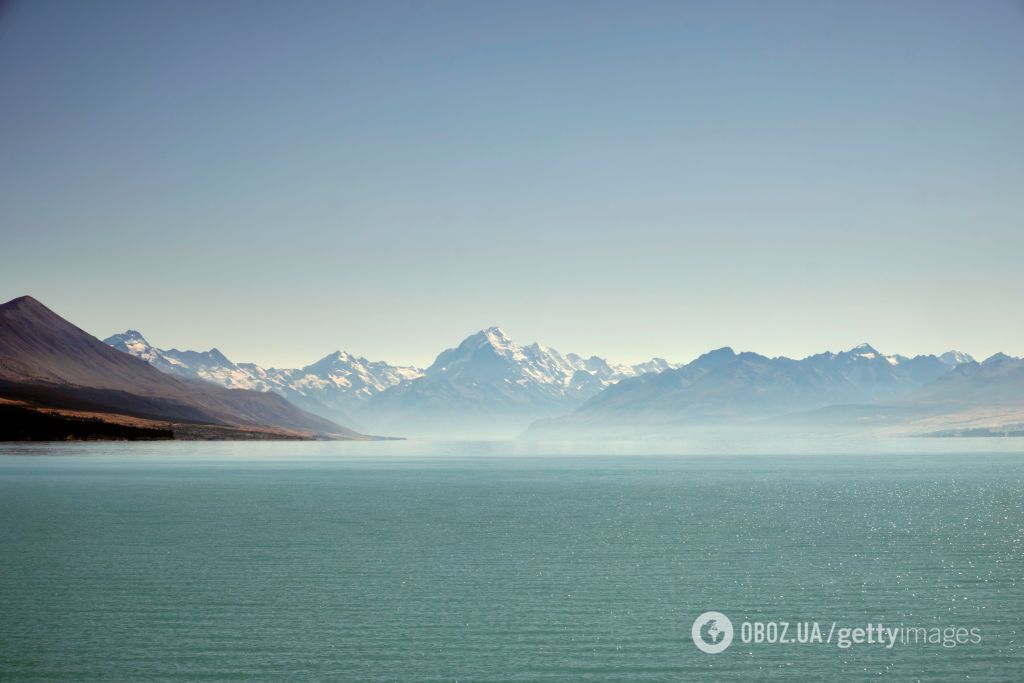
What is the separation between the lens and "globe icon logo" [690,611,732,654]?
4666cm

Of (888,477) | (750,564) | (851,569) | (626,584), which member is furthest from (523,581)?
(888,477)

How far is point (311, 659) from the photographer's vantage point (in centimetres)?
4397

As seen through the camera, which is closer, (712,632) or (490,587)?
(712,632)

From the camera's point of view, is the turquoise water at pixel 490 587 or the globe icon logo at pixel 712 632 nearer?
the turquoise water at pixel 490 587

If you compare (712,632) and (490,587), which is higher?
(490,587)

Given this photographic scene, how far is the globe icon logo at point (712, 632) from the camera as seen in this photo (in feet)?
153

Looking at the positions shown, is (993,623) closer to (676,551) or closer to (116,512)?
(676,551)

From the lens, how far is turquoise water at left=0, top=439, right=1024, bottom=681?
43.8 m

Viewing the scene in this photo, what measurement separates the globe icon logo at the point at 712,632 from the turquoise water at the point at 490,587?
2.30 ft

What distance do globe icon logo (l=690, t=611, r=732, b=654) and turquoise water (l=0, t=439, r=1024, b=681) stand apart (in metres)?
0.70

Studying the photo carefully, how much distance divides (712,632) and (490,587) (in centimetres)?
1616

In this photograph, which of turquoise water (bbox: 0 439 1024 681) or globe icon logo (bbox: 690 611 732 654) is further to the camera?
globe icon logo (bbox: 690 611 732 654)

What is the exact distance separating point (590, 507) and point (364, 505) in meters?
27.4

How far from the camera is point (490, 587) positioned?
60.7 meters
